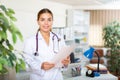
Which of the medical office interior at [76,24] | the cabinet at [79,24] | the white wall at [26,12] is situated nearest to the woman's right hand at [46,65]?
the medical office interior at [76,24]

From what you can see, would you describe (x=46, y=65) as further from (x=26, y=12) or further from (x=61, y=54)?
(x=26, y=12)

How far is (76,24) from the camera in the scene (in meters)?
8.07

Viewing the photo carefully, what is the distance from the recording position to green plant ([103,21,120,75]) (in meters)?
8.09

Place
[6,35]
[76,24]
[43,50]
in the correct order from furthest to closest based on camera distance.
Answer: [76,24], [43,50], [6,35]

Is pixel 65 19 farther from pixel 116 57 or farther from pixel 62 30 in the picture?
pixel 116 57

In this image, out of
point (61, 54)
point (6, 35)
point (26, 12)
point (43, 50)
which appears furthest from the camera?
point (26, 12)

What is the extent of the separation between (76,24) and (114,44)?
1478 millimetres

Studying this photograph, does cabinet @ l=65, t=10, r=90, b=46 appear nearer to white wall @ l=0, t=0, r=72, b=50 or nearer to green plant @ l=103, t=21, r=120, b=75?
green plant @ l=103, t=21, r=120, b=75

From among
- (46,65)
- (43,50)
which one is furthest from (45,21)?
(46,65)

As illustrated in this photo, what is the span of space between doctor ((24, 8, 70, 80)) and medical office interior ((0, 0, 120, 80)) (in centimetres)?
51

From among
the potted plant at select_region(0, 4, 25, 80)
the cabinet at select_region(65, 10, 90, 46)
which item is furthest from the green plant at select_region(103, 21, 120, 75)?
the potted plant at select_region(0, 4, 25, 80)

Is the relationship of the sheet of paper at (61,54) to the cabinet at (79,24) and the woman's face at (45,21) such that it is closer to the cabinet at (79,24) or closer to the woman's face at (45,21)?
the woman's face at (45,21)

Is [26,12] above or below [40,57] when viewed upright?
above

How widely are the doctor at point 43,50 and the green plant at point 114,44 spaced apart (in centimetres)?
622
